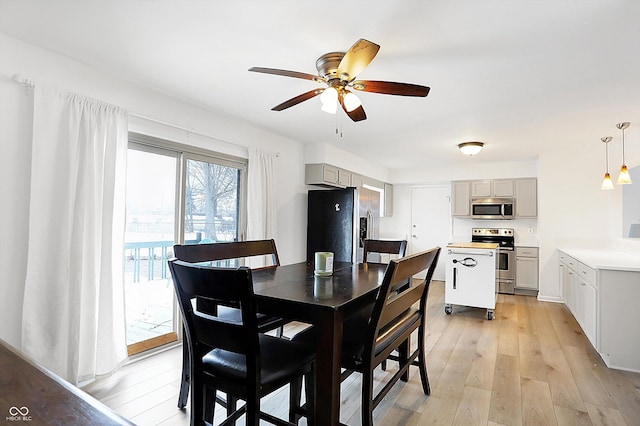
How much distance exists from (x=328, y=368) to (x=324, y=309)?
26 cm

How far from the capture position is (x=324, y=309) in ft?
4.54

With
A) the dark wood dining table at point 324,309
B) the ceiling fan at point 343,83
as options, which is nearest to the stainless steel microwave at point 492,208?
the ceiling fan at point 343,83

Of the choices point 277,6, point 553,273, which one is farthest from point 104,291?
point 553,273

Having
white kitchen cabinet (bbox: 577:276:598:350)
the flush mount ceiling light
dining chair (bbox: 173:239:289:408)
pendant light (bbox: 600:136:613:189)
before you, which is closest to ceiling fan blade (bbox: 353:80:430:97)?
dining chair (bbox: 173:239:289:408)

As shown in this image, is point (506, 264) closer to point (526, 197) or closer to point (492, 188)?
point (526, 197)

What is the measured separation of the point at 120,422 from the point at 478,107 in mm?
3423

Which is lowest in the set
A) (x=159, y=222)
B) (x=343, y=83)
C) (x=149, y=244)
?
(x=149, y=244)

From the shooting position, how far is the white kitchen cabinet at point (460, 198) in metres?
6.04

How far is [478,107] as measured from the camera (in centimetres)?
311

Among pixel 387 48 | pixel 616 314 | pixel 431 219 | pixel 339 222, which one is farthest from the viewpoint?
pixel 431 219

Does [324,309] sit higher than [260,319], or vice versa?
[324,309]

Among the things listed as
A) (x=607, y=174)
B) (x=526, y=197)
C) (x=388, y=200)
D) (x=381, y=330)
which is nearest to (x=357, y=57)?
(x=381, y=330)

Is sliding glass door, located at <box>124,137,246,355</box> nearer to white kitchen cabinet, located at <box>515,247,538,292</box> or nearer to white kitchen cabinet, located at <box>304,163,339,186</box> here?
white kitchen cabinet, located at <box>304,163,339,186</box>

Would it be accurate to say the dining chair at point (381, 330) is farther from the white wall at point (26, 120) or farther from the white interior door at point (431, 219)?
the white interior door at point (431, 219)
